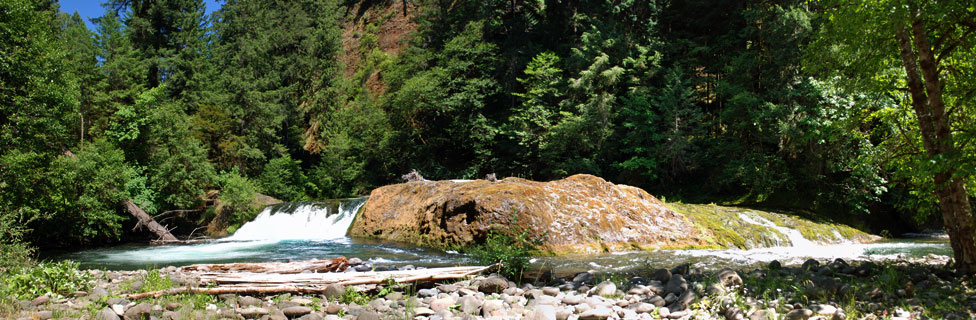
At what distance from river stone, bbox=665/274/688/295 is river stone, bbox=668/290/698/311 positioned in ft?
1.16

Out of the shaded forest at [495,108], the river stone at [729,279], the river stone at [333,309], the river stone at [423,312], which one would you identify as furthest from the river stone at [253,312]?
the shaded forest at [495,108]

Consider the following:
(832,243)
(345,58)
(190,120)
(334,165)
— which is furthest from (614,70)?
(345,58)

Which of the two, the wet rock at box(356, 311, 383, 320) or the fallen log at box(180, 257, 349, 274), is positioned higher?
the fallen log at box(180, 257, 349, 274)

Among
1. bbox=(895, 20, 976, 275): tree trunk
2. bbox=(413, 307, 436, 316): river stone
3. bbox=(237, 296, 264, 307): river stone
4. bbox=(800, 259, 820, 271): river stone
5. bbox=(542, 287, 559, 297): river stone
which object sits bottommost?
bbox=(413, 307, 436, 316): river stone

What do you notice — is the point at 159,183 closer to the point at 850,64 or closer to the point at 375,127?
the point at 375,127

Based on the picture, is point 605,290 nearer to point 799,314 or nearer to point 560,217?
point 799,314

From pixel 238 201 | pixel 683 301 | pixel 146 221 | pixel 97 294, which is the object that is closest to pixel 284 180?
pixel 238 201

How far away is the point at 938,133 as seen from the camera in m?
4.93

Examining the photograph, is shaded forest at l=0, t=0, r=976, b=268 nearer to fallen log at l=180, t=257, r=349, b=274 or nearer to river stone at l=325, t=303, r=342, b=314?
fallen log at l=180, t=257, r=349, b=274

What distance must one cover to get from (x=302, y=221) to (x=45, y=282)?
1352cm

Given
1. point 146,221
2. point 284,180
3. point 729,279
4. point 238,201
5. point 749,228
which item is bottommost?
point 729,279

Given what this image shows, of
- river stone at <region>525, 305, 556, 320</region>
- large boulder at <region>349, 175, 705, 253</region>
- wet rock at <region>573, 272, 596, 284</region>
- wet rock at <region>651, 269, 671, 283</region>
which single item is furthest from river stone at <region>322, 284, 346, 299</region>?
large boulder at <region>349, 175, 705, 253</region>

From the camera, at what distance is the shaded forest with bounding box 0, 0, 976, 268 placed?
595cm

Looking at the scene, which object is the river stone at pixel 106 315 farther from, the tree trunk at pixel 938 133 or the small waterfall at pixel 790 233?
the small waterfall at pixel 790 233
